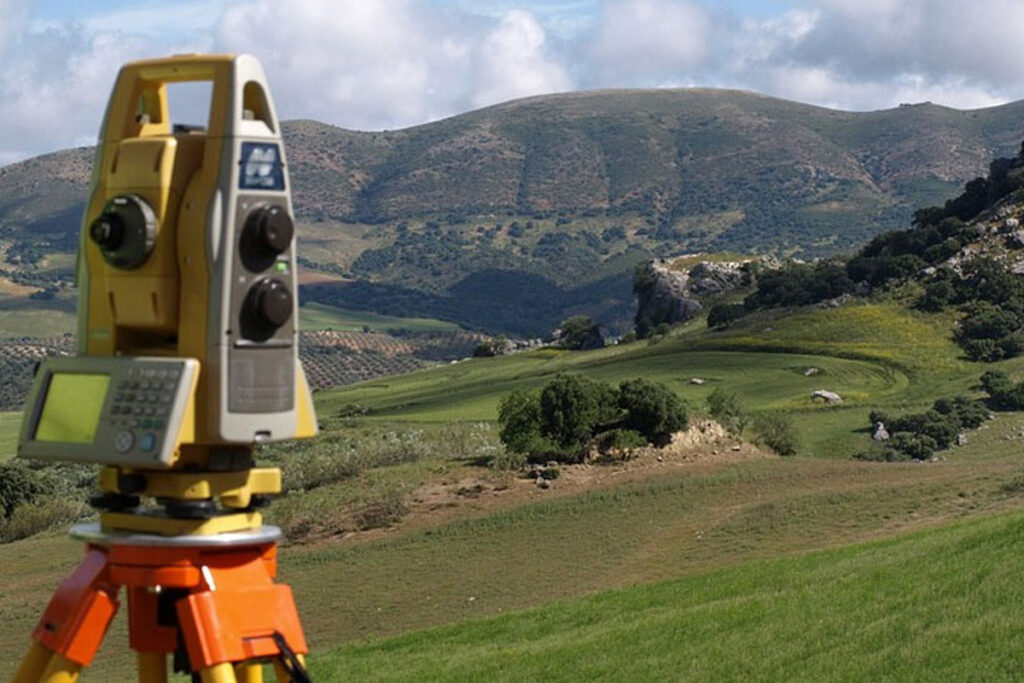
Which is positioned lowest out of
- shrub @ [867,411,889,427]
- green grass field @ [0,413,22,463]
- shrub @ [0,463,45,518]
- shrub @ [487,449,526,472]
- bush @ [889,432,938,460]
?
Result: green grass field @ [0,413,22,463]

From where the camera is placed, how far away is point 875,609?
503 inches

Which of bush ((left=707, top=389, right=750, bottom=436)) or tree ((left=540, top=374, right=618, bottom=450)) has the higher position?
tree ((left=540, top=374, right=618, bottom=450))

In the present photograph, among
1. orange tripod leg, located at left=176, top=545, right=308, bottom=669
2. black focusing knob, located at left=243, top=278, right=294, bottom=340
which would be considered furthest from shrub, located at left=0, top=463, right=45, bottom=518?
black focusing knob, located at left=243, top=278, right=294, bottom=340

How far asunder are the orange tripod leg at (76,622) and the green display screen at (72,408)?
0.44 m

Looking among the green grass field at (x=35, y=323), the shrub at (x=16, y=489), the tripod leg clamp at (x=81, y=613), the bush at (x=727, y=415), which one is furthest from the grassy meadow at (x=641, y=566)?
the green grass field at (x=35, y=323)

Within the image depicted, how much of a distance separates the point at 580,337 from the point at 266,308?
97.9 meters

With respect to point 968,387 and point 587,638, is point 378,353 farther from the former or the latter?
point 587,638

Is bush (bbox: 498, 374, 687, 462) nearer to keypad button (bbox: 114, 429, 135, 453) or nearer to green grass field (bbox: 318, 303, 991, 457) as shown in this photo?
green grass field (bbox: 318, 303, 991, 457)

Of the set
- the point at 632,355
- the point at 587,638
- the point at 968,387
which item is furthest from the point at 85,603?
the point at 632,355

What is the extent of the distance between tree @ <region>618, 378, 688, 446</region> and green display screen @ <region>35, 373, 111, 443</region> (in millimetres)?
27869

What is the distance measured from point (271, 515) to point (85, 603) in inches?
1060

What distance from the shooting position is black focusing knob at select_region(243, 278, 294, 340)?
5.19 meters

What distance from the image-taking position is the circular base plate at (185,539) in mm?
5324

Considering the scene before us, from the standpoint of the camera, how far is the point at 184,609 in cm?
531
